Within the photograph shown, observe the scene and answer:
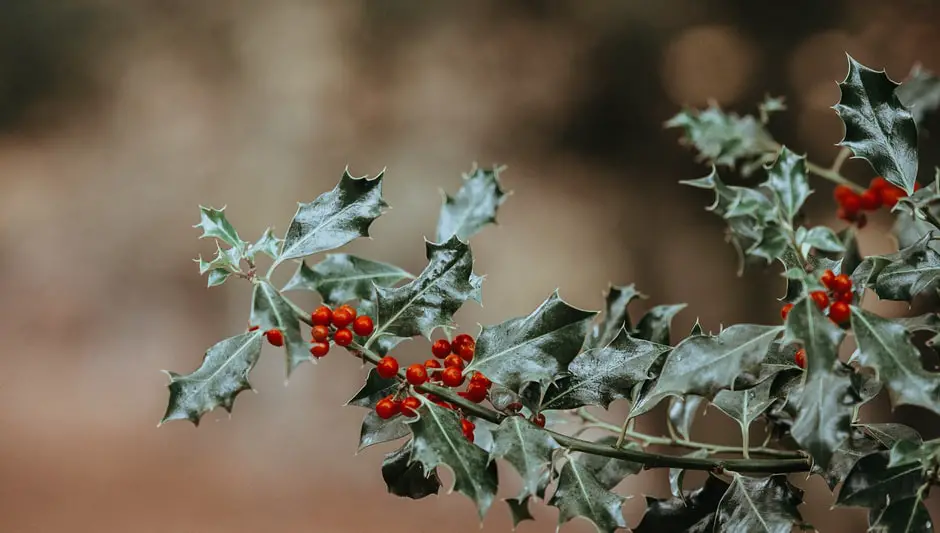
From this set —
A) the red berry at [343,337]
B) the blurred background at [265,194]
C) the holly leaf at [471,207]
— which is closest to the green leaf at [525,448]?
the red berry at [343,337]

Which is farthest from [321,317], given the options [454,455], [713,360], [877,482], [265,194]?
[265,194]

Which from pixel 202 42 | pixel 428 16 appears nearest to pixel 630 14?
pixel 428 16

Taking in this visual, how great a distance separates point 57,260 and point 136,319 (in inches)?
11.0

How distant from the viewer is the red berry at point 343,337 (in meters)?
0.44

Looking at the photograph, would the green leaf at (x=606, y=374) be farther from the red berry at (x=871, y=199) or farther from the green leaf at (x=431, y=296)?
the red berry at (x=871, y=199)

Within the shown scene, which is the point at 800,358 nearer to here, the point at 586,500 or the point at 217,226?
the point at 586,500

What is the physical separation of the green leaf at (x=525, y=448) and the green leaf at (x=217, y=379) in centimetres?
15

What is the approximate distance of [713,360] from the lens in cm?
41

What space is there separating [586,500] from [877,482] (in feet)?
0.53

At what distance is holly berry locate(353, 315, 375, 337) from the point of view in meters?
0.46

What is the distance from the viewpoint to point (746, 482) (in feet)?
1.60

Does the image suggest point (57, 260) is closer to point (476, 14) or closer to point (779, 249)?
point (476, 14)

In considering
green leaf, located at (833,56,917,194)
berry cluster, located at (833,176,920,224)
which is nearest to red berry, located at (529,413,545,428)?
green leaf, located at (833,56,917,194)

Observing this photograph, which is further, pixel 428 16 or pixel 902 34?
pixel 428 16
